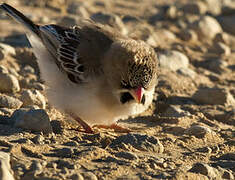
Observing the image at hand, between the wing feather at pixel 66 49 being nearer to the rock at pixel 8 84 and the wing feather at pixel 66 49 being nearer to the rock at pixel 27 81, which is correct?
the rock at pixel 8 84

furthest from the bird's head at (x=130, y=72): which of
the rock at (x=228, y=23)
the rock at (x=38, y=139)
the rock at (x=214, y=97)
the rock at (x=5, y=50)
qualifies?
the rock at (x=228, y=23)

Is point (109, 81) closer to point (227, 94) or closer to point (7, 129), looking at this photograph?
point (7, 129)

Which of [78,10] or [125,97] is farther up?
[78,10]

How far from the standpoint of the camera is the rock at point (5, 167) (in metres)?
4.64

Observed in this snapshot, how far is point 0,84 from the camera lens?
776cm

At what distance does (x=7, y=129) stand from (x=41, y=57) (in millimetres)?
1525

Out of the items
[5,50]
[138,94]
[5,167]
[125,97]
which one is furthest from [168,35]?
[5,167]

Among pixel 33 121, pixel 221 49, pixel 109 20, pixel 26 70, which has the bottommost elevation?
pixel 33 121

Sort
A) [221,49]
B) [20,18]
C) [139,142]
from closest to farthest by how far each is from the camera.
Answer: [139,142] < [20,18] < [221,49]

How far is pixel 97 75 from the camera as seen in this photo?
6.75 metres

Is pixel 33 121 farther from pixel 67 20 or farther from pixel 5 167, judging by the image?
pixel 67 20

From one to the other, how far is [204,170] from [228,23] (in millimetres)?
9305

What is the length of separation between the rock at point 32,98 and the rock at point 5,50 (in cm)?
177

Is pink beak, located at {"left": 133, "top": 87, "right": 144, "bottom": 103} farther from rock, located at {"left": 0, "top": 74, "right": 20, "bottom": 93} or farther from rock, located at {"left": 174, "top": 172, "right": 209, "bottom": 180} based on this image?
rock, located at {"left": 0, "top": 74, "right": 20, "bottom": 93}
